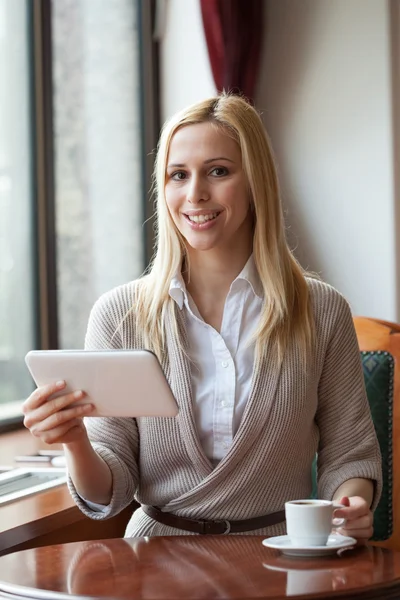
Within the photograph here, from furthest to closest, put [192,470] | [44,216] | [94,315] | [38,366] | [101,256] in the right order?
[101,256] < [44,216] < [94,315] < [192,470] < [38,366]

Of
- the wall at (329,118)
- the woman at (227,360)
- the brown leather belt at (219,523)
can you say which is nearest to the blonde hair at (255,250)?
the woman at (227,360)

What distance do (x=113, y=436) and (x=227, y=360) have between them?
0.85 feet

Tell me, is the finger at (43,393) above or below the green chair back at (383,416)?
above

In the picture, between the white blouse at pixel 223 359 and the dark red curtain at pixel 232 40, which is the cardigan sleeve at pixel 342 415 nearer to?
the white blouse at pixel 223 359

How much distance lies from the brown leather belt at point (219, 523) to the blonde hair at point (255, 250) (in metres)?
0.31

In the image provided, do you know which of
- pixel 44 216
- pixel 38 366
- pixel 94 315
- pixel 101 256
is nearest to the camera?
pixel 38 366

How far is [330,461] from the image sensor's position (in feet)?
6.06

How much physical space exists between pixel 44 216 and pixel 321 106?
1.18 metres

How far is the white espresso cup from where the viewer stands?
1.35 m

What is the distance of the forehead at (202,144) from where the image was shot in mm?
1818

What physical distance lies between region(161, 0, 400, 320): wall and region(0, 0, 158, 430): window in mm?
210

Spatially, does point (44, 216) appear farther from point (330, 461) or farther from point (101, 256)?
point (330, 461)

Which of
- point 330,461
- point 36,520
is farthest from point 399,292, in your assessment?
point 36,520

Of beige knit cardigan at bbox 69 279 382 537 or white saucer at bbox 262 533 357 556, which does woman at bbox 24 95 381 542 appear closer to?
beige knit cardigan at bbox 69 279 382 537
